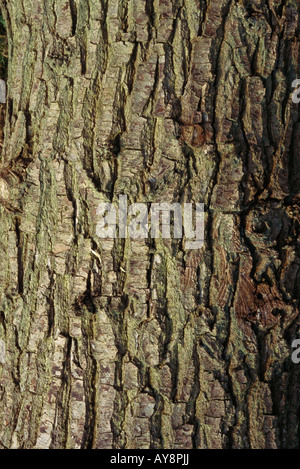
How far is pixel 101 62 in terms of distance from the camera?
5.75ft

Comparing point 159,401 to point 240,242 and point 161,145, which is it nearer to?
point 240,242

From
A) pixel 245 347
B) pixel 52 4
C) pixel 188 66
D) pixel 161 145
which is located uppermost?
pixel 52 4

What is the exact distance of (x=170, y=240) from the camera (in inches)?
68.2

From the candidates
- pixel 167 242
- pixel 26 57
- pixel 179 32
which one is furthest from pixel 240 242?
pixel 26 57

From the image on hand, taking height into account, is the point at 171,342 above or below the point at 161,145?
below

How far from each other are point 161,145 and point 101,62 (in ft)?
1.20

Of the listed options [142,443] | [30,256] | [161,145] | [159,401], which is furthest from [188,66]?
[142,443]

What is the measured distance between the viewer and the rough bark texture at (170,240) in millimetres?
1721

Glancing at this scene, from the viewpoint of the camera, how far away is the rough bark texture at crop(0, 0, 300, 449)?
172 cm

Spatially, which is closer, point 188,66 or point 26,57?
point 188,66

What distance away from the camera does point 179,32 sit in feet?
5.63

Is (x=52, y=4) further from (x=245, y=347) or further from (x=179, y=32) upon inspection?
(x=245, y=347)

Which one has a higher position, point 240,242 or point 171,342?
point 240,242

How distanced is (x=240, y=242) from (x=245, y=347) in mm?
377
